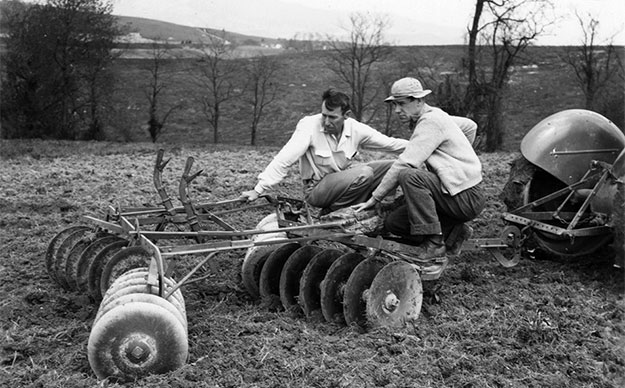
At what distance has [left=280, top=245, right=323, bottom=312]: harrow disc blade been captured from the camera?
554cm

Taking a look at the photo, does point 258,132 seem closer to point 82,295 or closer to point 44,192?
point 44,192

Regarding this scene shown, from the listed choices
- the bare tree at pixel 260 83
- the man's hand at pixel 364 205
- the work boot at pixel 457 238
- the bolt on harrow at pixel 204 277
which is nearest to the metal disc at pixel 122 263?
the bolt on harrow at pixel 204 277

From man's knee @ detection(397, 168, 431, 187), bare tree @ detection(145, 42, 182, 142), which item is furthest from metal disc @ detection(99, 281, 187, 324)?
bare tree @ detection(145, 42, 182, 142)

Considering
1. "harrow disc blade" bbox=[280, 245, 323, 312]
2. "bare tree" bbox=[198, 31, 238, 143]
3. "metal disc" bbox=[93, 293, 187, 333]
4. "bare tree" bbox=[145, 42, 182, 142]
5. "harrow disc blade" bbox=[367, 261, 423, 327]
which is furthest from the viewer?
"bare tree" bbox=[198, 31, 238, 143]

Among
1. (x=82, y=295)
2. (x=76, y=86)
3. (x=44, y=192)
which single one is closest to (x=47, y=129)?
(x=76, y=86)

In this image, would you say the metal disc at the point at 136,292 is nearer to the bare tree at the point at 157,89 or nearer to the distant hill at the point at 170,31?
the bare tree at the point at 157,89

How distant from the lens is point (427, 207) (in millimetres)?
5273

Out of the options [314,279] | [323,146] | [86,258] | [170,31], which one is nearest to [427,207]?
[314,279]

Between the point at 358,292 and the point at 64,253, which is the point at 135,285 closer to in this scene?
the point at 358,292

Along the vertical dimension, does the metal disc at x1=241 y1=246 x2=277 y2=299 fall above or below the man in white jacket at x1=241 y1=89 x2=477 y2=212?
below

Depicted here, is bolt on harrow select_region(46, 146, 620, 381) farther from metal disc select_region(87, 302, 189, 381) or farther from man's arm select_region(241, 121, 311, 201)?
man's arm select_region(241, 121, 311, 201)

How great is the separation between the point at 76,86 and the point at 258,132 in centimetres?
778

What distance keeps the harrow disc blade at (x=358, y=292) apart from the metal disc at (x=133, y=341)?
138 centimetres

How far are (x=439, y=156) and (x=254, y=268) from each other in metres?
1.78
